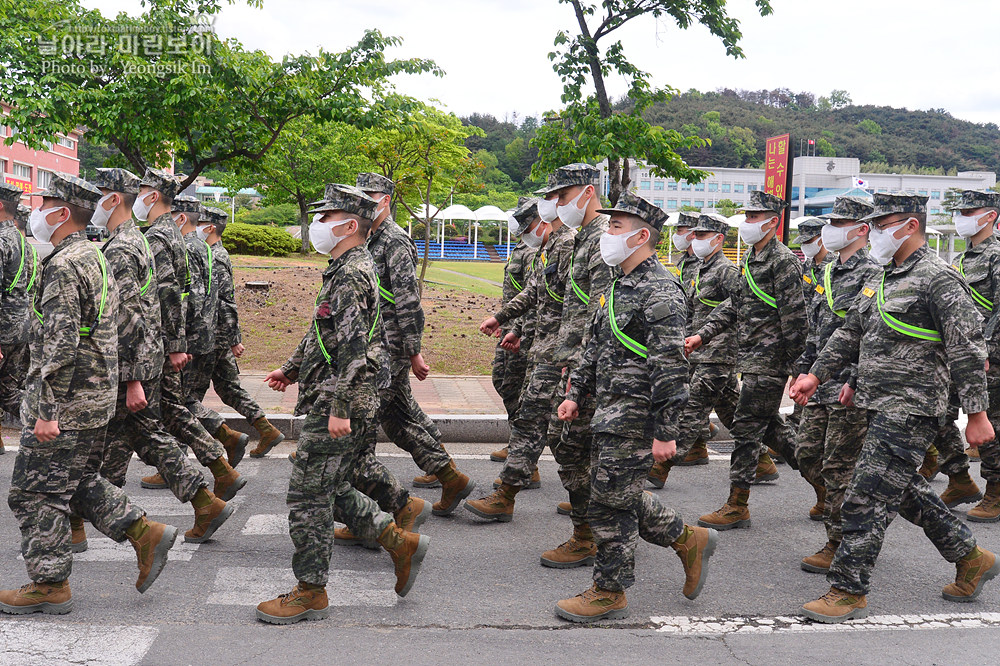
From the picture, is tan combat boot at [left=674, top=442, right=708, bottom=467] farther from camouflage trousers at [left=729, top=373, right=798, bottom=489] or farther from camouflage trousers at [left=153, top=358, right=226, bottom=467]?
camouflage trousers at [left=153, top=358, right=226, bottom=467]

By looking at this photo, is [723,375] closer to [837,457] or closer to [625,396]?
[837,457]

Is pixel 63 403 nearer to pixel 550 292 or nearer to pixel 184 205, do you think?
pixel 550 292

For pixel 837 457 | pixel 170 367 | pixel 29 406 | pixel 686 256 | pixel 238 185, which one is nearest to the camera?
pixel 29 406

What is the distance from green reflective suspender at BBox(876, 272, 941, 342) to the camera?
15.1ft

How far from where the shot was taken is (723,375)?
705 centimetres

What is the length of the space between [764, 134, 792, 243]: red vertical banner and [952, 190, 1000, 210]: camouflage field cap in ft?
15.6

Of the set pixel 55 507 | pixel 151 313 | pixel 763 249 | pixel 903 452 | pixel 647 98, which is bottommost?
pixel 55 507

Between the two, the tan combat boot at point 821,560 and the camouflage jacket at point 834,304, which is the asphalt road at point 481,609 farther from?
the camouflage jacket at point 834,304

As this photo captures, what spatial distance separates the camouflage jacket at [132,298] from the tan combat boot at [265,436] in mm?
2569

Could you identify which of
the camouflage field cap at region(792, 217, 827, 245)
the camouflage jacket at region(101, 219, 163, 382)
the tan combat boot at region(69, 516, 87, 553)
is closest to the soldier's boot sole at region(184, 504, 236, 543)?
the tan combat boot at region(69, 516, 87, 553)

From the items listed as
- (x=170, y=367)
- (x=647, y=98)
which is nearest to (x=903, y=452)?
(x=170, y=367)

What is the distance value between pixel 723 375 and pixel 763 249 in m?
1.04

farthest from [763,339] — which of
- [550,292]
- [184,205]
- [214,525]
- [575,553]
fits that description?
[184,205]

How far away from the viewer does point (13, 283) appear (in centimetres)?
735
